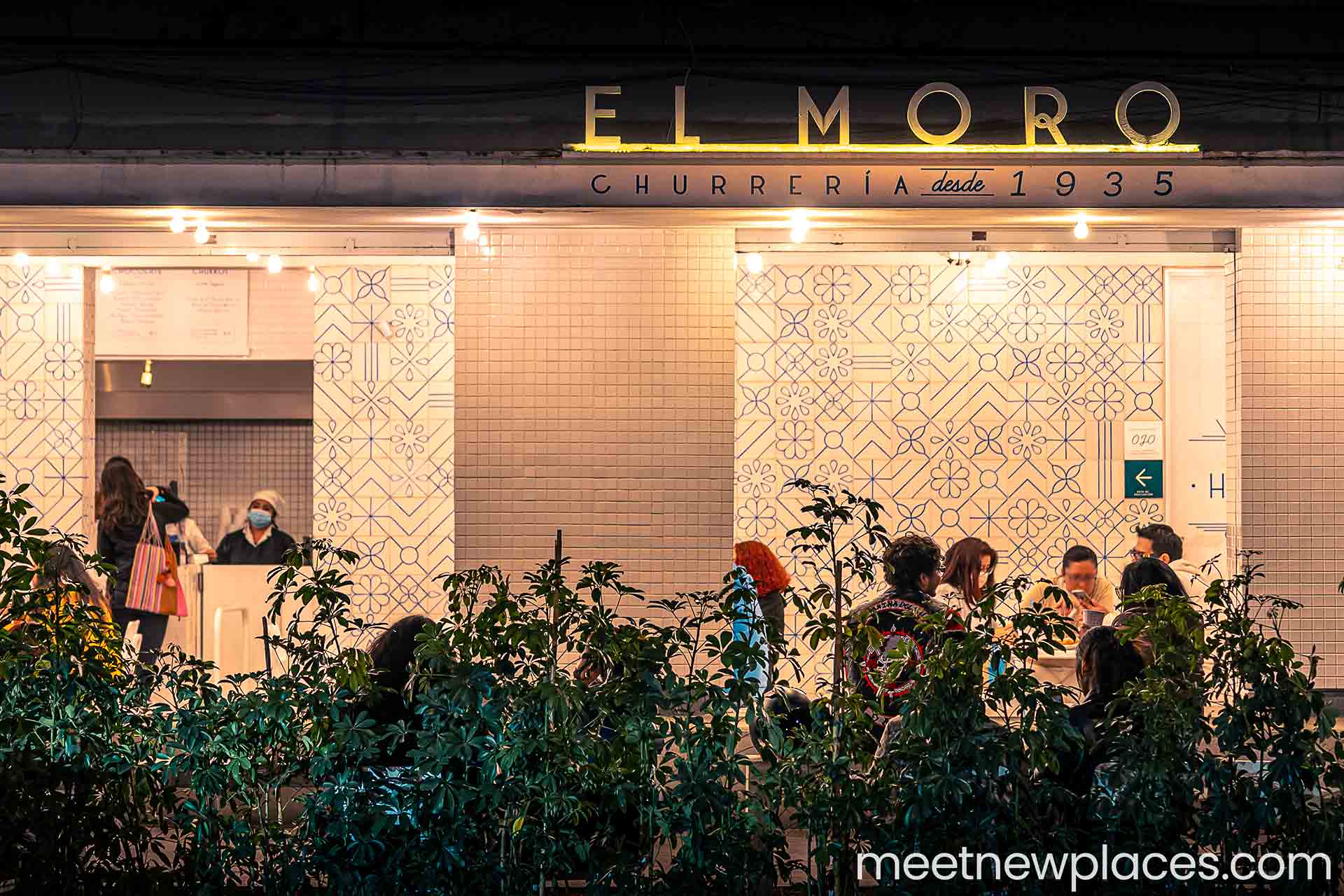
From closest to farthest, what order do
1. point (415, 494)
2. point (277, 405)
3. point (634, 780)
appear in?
point (634, 780), point (415, 494), point (277, 405)

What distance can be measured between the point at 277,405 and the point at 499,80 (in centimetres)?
292

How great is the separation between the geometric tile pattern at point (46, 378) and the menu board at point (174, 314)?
36 cm

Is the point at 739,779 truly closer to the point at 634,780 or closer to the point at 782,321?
the point at 634,780

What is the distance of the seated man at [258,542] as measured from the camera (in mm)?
8062

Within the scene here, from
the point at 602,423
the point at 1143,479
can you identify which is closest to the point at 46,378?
the point at 602,423

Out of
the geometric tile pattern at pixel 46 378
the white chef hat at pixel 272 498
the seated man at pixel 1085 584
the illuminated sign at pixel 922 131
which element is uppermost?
the illuminated sign at pixel 922 131

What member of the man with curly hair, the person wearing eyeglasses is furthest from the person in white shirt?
the person wearing eyeglasses

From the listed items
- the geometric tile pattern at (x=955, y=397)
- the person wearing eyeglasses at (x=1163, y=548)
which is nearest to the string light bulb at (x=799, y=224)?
the geometric tile pattern at (x=955, y=397)

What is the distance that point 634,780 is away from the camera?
377cm

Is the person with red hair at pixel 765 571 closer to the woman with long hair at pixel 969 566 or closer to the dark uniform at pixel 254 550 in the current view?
the woman with long hair at pixel 969 566

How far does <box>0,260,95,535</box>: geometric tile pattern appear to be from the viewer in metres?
7.68

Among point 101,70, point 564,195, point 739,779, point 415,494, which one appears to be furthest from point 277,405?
point 739,779

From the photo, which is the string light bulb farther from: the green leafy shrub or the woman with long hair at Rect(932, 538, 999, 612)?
the green leafy shrub

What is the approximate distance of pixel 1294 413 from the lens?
672 cm
